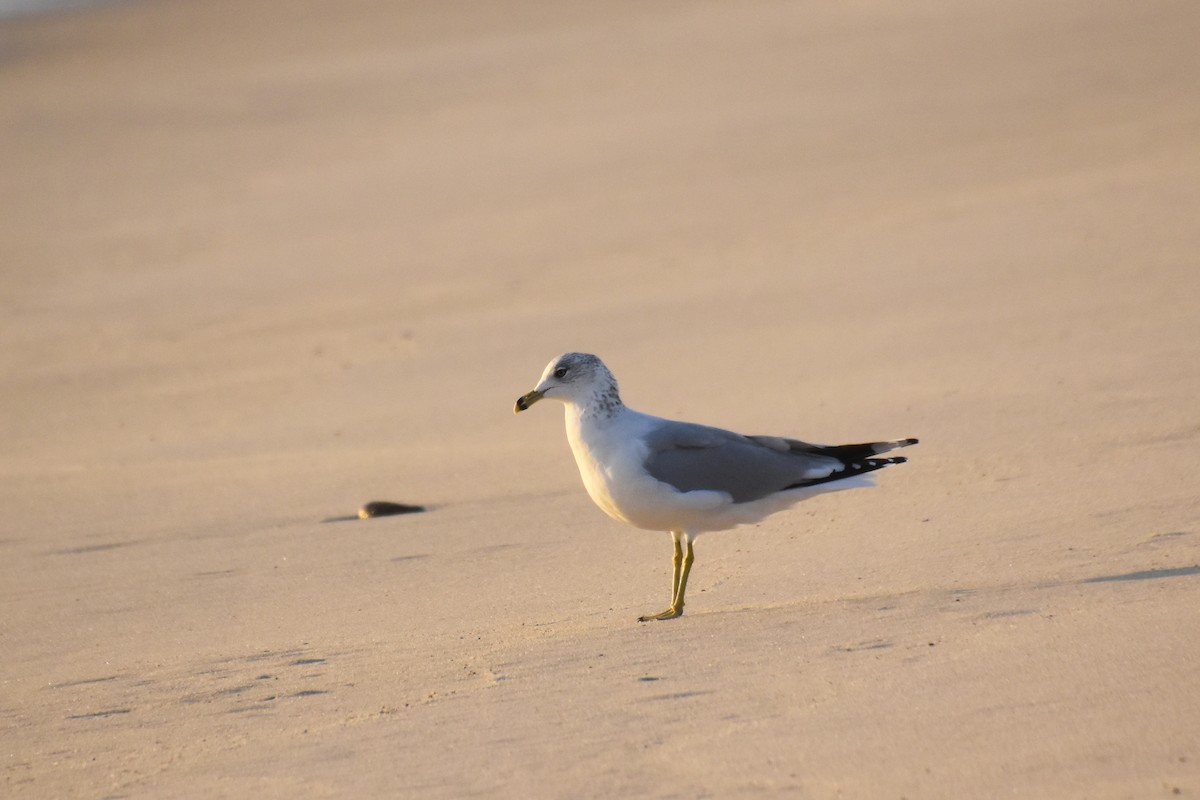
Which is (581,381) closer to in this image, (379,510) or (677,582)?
(677,582)

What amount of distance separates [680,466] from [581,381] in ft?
1.73

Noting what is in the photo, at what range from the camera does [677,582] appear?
5.34 metres

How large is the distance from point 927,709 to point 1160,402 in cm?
349

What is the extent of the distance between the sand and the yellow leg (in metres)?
0.07

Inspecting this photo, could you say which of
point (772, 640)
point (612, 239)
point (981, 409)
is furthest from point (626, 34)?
point (772, 640)

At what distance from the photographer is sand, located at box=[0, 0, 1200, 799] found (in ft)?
13.5

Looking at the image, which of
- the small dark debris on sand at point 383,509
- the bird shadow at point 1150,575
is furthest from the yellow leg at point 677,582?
the small dark debris on sand at point 383,509

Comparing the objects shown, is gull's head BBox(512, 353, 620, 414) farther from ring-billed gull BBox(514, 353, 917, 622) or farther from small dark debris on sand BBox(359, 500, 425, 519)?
small dark debris on sand BBox(359, 500, 425, 519)

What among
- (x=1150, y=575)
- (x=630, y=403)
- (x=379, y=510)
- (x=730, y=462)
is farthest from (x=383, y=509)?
(x=1150, y=575)

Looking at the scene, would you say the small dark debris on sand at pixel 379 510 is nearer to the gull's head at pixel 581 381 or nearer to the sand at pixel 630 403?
the sand at pixel 630 403

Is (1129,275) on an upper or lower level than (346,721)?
upper

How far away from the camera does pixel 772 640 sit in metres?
4.69

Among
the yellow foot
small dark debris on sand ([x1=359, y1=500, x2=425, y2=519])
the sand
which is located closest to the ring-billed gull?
the yellow foot

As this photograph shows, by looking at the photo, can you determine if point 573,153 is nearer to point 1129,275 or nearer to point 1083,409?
point 1129,275
